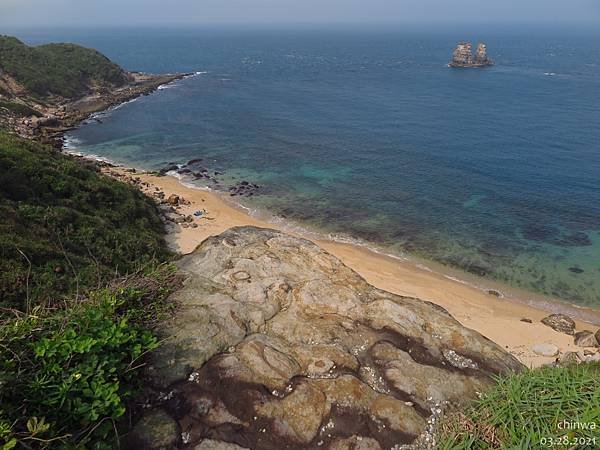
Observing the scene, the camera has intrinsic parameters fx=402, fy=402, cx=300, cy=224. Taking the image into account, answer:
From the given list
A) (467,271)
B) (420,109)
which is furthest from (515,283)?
(420,109)

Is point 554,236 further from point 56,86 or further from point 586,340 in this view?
point 56,86

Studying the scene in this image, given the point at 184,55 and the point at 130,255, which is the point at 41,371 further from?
the point at 184,55

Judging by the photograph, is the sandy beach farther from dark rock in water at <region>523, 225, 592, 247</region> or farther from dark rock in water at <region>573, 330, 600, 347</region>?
dark rock in water at <region>523, 225, 592, 247</region>

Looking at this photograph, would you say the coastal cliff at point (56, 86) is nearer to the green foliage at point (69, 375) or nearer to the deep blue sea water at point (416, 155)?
the deep blue sea water at point (416, 155)

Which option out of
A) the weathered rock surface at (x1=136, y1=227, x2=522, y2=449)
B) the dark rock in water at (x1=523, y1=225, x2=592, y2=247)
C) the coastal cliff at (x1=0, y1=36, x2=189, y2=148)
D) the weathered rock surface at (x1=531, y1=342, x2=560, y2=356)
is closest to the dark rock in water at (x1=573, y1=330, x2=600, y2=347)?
the weathered rock surface at (x1=531, y1=342, x2=560, y2=356)

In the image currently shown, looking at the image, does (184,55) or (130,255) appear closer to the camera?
(130,255)
